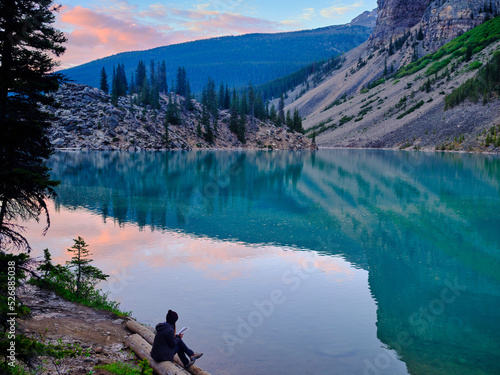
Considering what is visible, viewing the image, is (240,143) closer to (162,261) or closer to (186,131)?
(186,131)

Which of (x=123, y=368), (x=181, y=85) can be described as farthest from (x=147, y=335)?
(x=181, y=85)

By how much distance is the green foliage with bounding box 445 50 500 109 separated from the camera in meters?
134

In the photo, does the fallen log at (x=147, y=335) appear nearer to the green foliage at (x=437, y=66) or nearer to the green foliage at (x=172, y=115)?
the green foliage at (x=172, y=115)

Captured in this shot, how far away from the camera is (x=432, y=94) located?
543 feet

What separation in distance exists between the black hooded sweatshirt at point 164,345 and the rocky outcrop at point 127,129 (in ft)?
406

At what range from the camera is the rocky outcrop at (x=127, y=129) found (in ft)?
426

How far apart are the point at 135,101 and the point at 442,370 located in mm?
155821

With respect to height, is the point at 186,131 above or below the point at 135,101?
below

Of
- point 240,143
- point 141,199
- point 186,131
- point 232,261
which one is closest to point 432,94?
point 240,143

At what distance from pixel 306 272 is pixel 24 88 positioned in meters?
14.3

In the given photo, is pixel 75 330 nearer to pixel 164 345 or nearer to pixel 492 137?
pixel 164 345

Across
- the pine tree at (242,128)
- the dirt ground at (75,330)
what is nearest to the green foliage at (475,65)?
the pine tree at (242,128)

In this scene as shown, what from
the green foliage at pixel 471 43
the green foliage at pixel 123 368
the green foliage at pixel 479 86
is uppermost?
the green foliage at pixel 471 43

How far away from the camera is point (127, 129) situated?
137625 millimetres
